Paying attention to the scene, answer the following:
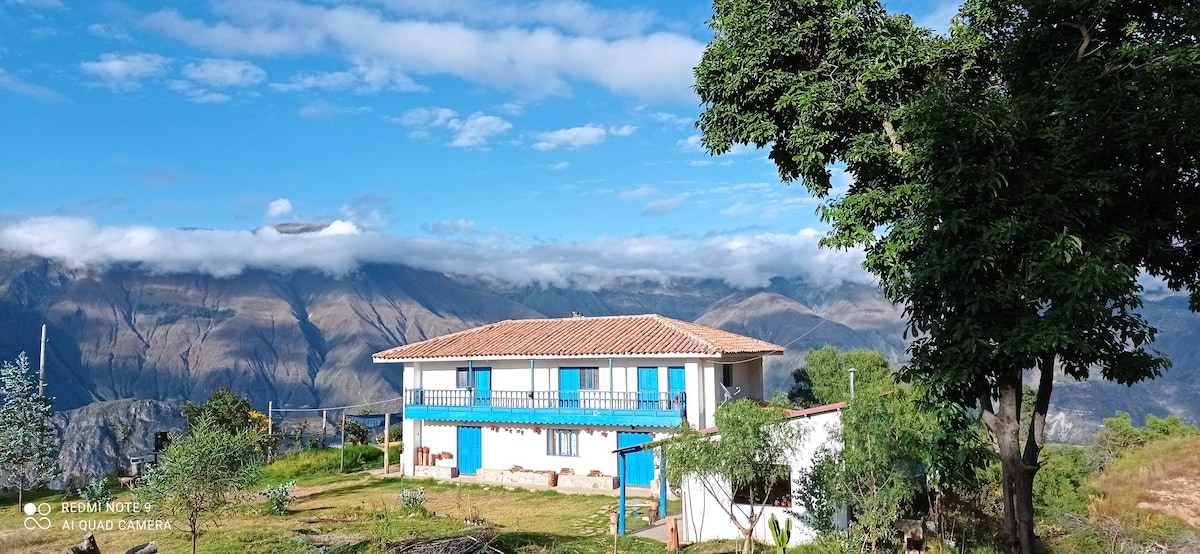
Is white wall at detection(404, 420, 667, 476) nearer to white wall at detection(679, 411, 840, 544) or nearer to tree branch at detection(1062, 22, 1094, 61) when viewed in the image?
white wall at detection(679, 411, 840, 544)

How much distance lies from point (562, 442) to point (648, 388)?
3.95 m

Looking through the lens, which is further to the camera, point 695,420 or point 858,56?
point 695,420

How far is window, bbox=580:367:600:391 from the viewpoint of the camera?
29000mm

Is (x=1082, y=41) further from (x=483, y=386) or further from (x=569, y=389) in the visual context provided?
(x=483, y=386)

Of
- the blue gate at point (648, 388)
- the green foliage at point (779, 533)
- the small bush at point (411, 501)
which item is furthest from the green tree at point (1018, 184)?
the blue gate at point (648, 388)

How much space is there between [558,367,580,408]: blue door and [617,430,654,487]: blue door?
2212 mm

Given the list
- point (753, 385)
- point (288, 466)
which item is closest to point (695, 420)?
point (753, 385)

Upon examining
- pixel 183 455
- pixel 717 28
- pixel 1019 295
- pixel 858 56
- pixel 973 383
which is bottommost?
pixel 183 455

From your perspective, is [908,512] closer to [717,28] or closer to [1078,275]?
[1078,275]

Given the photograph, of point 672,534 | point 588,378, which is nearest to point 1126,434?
point 588,378

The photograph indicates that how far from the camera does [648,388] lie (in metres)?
27.8

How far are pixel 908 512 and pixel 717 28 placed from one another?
10599 mm

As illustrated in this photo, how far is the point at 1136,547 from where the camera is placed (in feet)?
45.4

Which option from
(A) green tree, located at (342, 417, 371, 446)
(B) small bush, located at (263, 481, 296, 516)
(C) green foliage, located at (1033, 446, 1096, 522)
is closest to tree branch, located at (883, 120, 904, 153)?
(C) green foliage, located at (1033, 446, 1096, 522)
